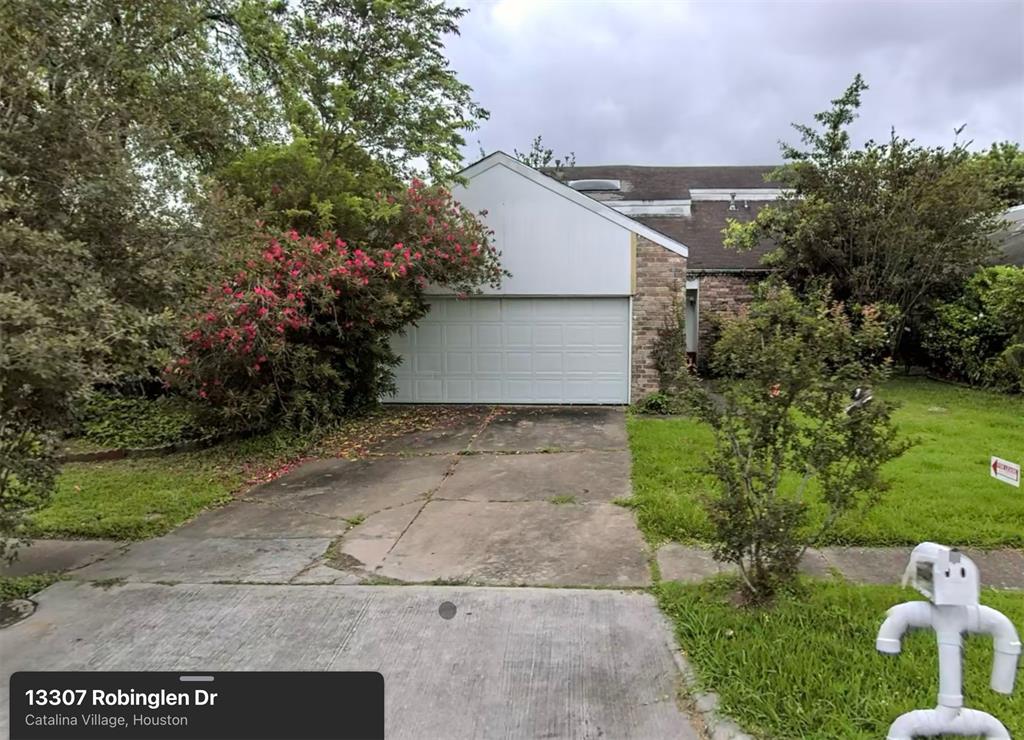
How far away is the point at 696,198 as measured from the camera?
2036cm

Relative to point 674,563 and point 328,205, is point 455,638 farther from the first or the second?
point 328,205

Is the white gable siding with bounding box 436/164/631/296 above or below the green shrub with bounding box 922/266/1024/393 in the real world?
above

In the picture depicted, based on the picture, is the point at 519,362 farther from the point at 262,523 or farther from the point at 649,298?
the point at 262,523

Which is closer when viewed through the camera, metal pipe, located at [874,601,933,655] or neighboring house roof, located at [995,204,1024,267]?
metal pipe, located at [874,601,933,655]

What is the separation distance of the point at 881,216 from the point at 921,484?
326 inches

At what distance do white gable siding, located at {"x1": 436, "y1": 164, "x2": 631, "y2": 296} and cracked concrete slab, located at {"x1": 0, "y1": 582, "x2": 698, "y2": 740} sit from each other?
819 centimetres

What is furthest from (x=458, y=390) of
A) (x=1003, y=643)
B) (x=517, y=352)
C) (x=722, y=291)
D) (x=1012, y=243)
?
(x=1012, y=243)

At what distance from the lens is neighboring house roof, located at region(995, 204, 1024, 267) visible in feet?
42.0

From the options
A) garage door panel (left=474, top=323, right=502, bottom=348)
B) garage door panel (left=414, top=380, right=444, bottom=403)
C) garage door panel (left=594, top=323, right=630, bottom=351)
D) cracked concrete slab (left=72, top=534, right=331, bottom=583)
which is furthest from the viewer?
garage door panel (left=414, top=380, right=444, bottom=403)

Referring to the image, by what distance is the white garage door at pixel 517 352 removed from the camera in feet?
38.4

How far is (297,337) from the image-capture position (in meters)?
8.88

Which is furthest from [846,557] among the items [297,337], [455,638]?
[297,337]

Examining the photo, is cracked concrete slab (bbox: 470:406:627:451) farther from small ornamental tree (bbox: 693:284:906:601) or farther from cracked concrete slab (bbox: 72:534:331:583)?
small ornamental tree (bbox: 693:284:906:601)

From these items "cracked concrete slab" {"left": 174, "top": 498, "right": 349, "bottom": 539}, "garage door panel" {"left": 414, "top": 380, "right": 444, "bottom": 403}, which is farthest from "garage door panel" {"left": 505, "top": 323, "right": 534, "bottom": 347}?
"cracked concrete slab" {"left": 174, "top": 498, "right": 349, "bottom": 539}
